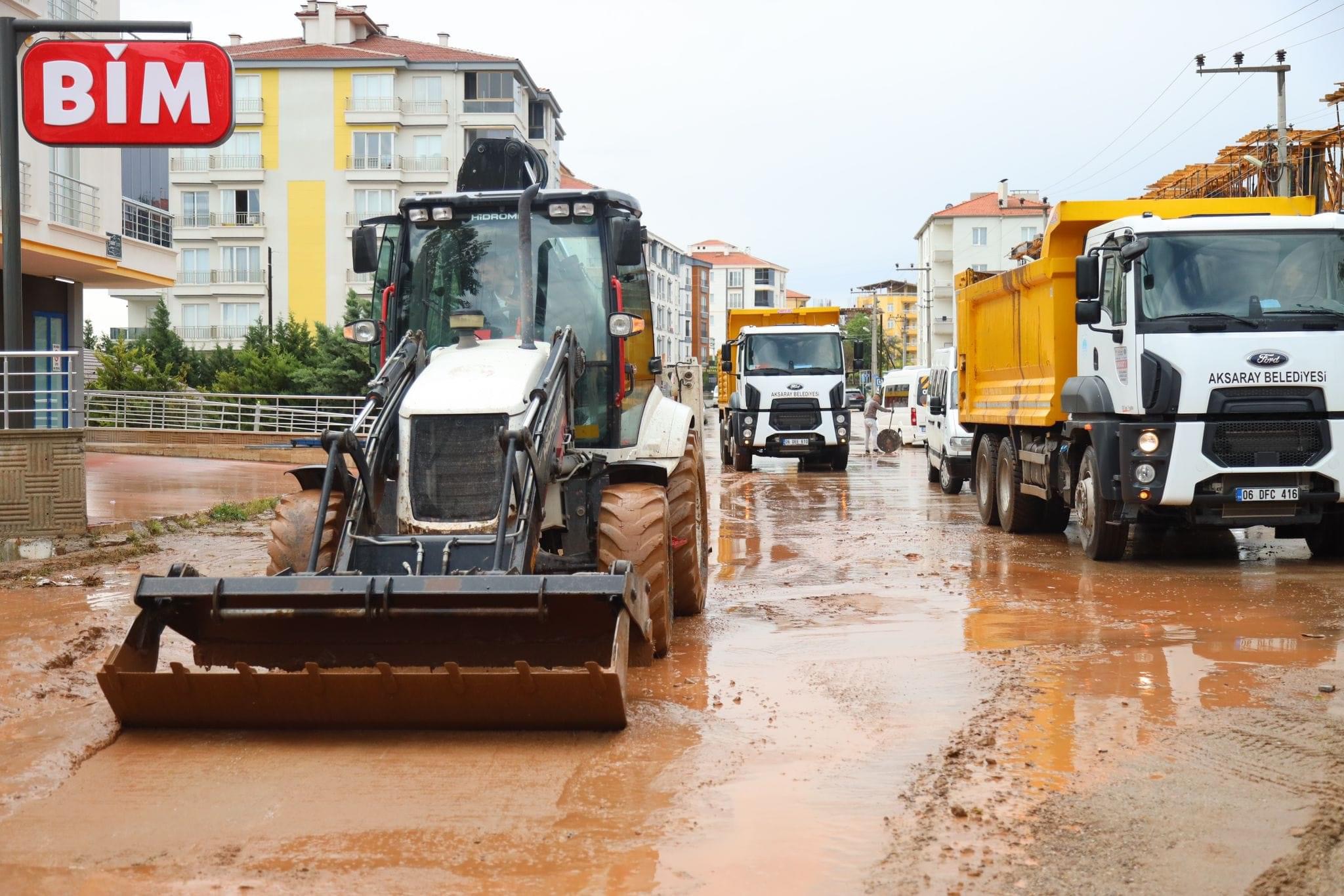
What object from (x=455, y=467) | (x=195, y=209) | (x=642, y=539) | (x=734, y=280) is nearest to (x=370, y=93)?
(x=195, y=209)

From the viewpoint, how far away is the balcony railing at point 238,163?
6488cm

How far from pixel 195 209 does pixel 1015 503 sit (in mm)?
58365

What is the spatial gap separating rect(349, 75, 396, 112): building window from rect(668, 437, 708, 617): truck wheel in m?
57.1

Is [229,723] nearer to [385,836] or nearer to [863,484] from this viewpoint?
[385,836]

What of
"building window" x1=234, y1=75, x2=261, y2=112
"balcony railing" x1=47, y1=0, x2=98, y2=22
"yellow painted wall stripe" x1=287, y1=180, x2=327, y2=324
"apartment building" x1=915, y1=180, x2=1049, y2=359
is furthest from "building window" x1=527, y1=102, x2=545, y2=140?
"balcony railing" x1=47, y1=0, x2=98, y2=22

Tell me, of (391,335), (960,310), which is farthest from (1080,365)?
(391,335)

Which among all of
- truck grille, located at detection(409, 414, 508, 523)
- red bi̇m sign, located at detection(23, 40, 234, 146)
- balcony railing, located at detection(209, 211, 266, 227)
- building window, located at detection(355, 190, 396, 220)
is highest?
building window, located at detection(355, 190, 396, 220)

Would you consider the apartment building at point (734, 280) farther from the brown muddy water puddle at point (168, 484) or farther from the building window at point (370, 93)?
the brown muddy water puddle at point (168, 484)

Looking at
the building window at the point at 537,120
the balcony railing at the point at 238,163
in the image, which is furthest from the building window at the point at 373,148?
the building window at the point at 537,120

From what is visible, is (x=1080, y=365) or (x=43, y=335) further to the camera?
(x=43, y=335)

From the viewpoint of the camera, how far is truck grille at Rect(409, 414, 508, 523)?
745cm

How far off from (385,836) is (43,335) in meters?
25.1

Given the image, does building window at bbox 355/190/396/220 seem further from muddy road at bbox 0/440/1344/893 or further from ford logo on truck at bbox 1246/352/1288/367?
muddy road at bbox 0/440/1344/893

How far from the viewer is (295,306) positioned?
215 ft
